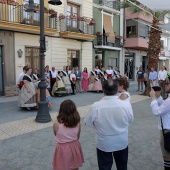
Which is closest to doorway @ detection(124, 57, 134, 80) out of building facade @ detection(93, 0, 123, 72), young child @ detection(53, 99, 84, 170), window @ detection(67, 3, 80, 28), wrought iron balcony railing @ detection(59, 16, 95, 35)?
building facade @ detection(93, 0, 123, 72)

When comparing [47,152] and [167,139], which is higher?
[167,139]

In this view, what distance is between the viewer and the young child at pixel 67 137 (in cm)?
289

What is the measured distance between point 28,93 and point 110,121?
628 cm

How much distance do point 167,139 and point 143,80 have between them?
12590mm

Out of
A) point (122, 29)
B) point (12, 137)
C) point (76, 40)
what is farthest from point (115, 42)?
point (12, 137)

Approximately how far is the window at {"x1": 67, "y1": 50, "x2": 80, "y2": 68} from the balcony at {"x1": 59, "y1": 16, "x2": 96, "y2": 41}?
1.08 m

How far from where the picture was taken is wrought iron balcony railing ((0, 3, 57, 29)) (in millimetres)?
11859

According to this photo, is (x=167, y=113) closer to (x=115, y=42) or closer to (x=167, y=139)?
(x=167, y=139)

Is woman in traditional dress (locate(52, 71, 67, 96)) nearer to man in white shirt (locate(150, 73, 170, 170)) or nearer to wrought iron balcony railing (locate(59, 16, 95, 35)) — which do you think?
wrought iron balcony railing (locate(59, 16, 95, 35))

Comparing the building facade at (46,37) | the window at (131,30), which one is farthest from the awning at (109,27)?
the window at (131,30)

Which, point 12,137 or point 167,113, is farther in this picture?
point 12,137

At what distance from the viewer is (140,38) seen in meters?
21.6

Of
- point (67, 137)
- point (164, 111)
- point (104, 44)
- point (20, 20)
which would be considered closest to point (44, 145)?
point (67, 137)

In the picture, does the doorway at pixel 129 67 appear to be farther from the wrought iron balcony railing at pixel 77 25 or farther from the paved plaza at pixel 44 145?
the paved plaza at pixel 44 145
